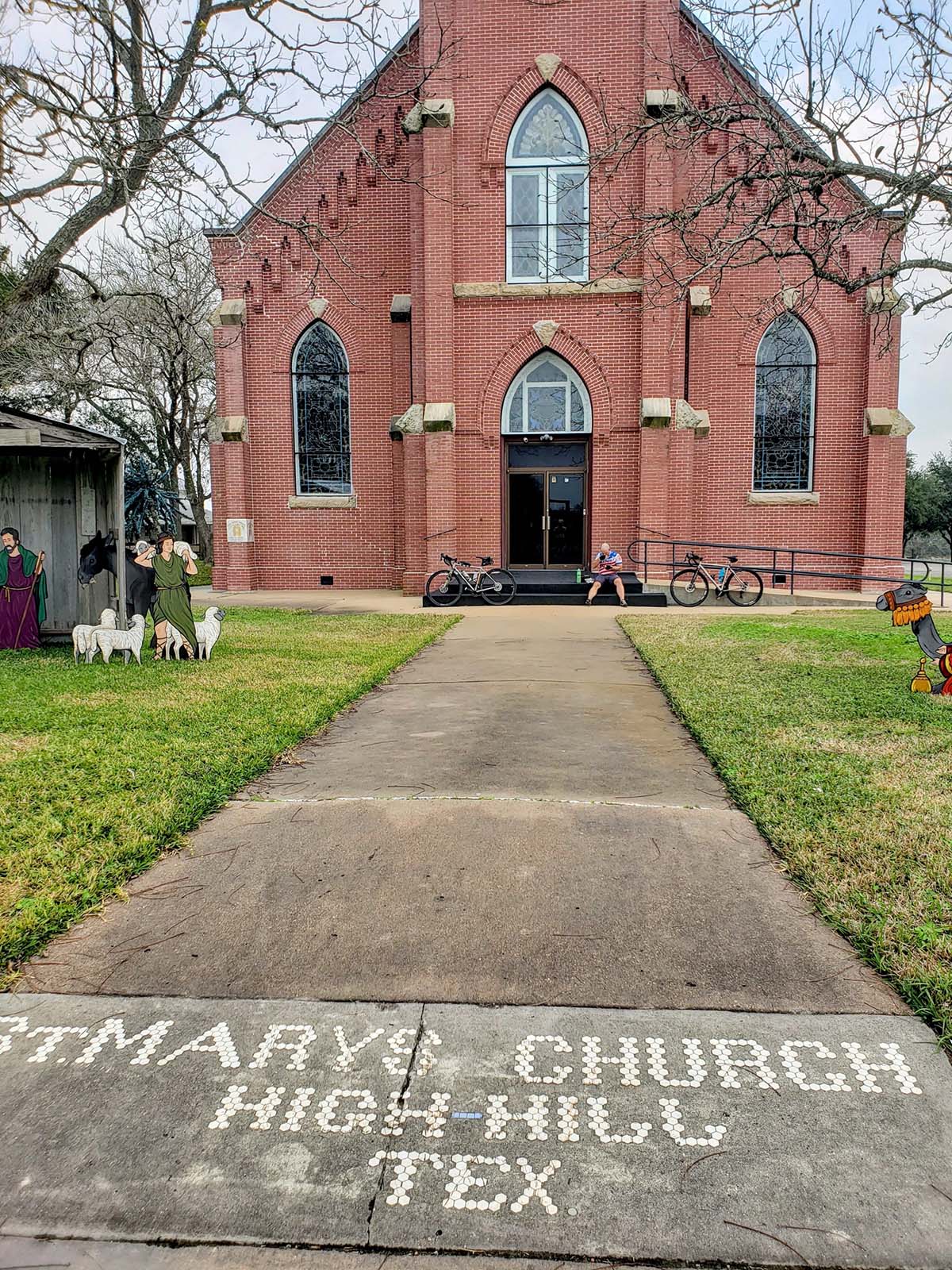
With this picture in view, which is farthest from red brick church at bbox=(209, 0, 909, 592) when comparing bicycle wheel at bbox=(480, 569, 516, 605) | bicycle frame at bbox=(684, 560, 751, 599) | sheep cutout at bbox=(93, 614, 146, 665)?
sheep cutout at bbox=(93, 614, 146, 665)

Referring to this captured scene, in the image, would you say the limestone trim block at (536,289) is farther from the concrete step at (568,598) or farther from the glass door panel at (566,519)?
the concrete step at (568,598)

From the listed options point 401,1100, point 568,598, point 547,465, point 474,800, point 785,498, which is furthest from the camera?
point 785,498

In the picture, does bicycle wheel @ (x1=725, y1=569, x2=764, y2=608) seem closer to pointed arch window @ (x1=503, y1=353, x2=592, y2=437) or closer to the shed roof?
pointed arch window @ (x1=503, y1=353, x2=592, y2=437)

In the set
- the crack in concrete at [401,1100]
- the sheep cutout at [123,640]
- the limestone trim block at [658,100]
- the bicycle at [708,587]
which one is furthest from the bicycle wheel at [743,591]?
the crack in concrete at [401,1100]

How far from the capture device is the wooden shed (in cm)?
1085

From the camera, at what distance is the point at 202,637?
1010 cm

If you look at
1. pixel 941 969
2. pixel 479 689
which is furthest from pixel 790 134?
pixel 941 969

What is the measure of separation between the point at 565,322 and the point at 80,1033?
18.6 meters

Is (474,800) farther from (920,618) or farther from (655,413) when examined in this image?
(655,413)

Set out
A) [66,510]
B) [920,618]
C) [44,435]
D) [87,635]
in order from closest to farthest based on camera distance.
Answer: [920,618], [87,635], [44,435], [66,510]

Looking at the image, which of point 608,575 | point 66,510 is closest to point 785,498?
point 608,575

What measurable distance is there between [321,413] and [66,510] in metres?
11.1

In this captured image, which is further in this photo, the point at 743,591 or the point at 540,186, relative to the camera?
the point at 540,186

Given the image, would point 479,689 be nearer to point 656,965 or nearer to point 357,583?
point 656,965
